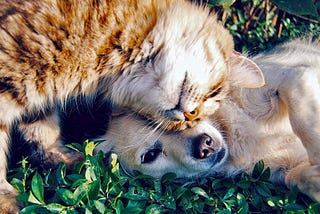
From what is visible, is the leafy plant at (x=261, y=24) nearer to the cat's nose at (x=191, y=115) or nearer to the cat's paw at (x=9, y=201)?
the cat's nose at (x=191, y=115)

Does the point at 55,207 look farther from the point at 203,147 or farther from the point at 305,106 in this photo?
the point at 305,106

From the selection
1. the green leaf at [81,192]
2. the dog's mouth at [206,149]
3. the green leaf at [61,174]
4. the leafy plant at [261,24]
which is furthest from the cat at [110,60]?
the leafy plant at [261,24]

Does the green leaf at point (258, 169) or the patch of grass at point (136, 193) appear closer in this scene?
the patch of grass at point (136, 193)

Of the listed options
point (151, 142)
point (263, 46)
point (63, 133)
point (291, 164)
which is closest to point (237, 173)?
point (291, 164)

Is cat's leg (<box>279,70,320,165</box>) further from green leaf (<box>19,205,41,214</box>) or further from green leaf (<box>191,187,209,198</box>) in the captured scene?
green leaf (<box>19,205,41,214</box>)

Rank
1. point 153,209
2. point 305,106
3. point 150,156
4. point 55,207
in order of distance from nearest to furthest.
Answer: point 55,207 < point 153,209 < point 305,106 < point 150,156

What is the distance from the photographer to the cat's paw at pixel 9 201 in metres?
2.82

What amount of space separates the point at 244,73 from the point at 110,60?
757 mm

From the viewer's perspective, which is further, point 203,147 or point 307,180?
point 203,147

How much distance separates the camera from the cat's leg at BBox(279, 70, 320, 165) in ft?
9.74

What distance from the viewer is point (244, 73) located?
317 centimetres

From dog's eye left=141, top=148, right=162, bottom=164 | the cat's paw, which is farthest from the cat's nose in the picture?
the cat's paw

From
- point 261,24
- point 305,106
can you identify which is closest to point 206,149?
point 305,106

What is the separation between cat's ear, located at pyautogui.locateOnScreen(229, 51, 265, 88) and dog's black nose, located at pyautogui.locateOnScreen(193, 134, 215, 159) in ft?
1.14
